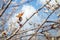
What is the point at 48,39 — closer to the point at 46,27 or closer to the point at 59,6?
the point at 46,27

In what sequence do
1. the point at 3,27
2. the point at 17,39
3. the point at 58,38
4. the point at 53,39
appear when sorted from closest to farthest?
the point at 58,38 < the point at 53,39 < the point at 17,39 < the point at 3,27

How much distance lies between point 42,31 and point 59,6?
413 mm

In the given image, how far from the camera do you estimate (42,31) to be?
1.73m

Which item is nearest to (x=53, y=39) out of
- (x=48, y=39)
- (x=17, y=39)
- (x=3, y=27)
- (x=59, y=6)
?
(x=48, y=39)

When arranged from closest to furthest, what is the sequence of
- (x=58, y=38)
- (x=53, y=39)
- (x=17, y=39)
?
(x=58, y=38), (x=53, y=39), (x=17, y=39)

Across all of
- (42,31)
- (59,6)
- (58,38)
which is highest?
(59,6)

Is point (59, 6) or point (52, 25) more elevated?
point (59, 6)

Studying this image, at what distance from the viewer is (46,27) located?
1786mm

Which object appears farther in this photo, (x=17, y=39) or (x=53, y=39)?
(x=17, y=39)

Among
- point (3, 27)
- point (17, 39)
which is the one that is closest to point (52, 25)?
point (17, 39)

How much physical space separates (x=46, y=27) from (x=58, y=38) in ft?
0.66

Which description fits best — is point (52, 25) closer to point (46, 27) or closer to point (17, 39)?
point (46, 27)

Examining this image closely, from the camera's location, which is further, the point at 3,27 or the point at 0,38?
the point at 3,27

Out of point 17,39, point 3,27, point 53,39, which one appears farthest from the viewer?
point 3,27
